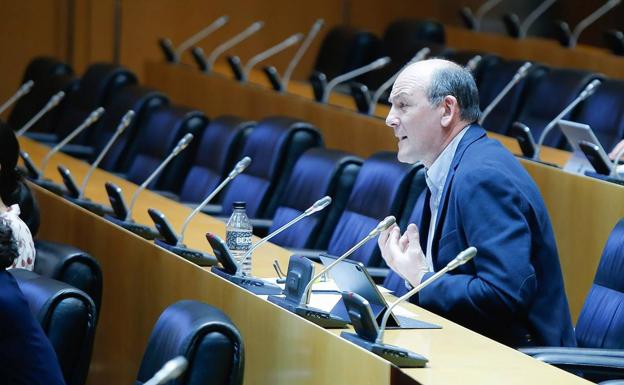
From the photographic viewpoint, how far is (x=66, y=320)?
280 cm

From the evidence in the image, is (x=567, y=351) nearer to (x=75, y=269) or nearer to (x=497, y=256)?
(x=497, y=256)

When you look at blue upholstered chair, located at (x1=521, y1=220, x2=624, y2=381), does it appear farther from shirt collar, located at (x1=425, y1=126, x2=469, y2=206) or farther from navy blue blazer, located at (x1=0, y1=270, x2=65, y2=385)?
navy blue blazer, located at (x1=0, y1=270, x2=65, y2=385)

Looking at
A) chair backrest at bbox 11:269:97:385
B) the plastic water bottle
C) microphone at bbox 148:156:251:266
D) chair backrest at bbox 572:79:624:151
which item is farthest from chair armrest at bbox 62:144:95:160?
chair backrest at bbox 11:269:97:385

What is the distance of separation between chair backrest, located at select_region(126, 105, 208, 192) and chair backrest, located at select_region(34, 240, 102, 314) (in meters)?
2.54

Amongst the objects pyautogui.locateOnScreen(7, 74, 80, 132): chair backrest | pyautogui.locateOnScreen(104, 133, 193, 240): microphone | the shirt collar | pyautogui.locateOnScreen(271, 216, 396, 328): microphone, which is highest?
the shirt collar

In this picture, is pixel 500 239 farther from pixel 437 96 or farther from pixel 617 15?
pixel 617 15

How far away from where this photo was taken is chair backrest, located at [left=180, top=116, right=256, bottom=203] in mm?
5637

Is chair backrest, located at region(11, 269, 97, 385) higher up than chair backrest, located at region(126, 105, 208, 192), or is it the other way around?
chair backrest, located at region(11, 269, 97, 385)

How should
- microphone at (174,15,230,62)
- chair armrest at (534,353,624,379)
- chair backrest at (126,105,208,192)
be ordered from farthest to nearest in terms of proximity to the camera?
microphone at (174,15,230,62) → chair backrest at (126,105,208,192) → chair armrest at (534,353,624,379)

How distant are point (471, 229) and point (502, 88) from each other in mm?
3486

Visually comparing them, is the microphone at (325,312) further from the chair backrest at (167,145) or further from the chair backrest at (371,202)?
the chair backrest at (167,145)

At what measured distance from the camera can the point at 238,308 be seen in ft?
10.6

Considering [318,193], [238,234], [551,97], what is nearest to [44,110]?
[318,193]

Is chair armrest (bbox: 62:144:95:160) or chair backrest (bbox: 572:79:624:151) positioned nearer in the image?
chair backrest (bbox: 572:79:624:151)
